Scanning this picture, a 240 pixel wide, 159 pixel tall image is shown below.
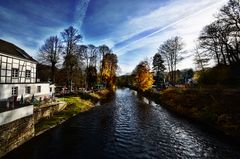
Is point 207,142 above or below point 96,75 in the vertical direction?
below

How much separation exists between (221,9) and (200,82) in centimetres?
1568

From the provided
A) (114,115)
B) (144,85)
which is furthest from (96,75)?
(114,115)

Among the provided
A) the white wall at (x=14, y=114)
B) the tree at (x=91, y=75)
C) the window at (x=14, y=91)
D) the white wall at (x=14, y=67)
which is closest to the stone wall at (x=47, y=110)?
the white wall at (x=14, y=114)

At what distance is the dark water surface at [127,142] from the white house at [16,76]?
7.72 metres

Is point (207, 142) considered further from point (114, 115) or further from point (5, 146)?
point (5, 146)

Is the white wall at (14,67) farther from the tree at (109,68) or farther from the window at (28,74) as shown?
the tree at (109,68)

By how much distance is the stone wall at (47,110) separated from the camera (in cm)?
1948

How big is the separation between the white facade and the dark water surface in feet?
25.2

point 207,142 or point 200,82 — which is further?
point 200,82

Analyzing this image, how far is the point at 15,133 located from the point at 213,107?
23672 mm

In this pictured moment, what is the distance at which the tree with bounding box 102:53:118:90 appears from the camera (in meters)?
57.4

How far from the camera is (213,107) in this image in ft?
73.8

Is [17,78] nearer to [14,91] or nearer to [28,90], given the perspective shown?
[14,91]

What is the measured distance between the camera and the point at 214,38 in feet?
115
